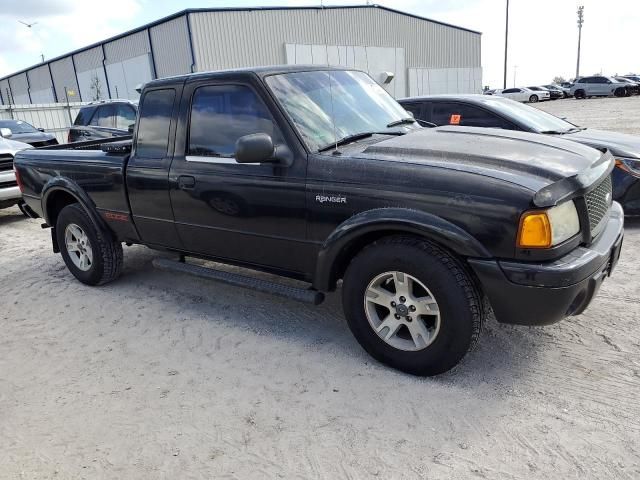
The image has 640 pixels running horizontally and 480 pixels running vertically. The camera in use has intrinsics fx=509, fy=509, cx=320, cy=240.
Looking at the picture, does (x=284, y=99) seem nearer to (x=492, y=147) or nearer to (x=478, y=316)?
(x=492, y=147)

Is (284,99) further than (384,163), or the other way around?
(284,99)

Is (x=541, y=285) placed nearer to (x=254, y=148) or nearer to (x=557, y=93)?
(x=254, y=148)

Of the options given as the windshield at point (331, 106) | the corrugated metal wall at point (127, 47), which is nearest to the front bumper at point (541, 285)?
the windshield at point (331, 106)

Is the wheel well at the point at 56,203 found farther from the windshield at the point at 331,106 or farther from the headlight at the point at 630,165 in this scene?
the headlight at the point at 630,165

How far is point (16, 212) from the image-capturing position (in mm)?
9664

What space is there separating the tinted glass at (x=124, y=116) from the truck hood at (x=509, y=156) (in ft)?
30.5

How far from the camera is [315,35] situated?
33.1m

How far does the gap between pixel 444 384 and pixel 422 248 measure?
85 centimetres

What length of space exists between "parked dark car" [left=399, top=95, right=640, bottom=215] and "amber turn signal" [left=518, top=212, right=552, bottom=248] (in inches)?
142

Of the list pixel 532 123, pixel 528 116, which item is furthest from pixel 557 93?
pixel 532 123

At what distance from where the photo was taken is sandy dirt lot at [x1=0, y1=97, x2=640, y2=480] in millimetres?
2496

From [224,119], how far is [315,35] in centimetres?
3184

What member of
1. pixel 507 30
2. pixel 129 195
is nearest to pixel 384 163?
pixel 129 195

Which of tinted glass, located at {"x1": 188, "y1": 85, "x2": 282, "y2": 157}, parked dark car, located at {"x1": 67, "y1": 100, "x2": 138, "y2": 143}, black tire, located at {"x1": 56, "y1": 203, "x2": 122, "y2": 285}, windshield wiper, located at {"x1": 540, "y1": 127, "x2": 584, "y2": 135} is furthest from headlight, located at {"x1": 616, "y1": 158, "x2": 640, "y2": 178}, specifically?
parked dark car, located at {"x1": 67, "y1": 100, "x2": 138, "y2": 143}
